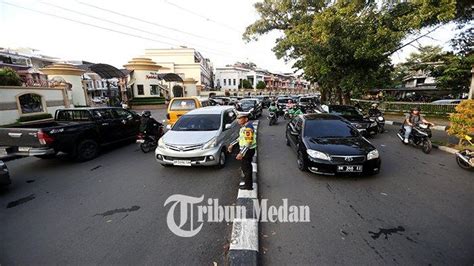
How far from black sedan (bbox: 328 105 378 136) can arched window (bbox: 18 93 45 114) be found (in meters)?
19.0

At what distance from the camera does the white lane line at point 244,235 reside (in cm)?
287

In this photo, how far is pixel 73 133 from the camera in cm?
677

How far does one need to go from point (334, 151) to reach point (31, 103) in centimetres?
1931

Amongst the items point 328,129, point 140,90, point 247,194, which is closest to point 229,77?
point 140,90

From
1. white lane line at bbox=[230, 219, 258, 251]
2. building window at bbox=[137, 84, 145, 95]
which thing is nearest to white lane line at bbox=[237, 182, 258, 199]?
white lane line at bbox=[230, 219, 258, 251]

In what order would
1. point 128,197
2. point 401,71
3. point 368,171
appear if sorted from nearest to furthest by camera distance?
1. point 128,197
2. point 368,171
3. point 401,71

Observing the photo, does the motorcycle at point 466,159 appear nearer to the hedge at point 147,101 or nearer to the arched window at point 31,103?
the arched window at point 31,103

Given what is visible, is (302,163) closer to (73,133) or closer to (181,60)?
(73,133)

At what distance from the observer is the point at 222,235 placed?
129 inches

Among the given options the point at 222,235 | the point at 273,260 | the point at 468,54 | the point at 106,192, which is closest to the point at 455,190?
the point at 273,260

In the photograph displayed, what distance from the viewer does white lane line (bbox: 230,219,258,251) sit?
2871 mm

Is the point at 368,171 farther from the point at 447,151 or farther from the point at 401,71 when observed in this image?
the point at 401,71

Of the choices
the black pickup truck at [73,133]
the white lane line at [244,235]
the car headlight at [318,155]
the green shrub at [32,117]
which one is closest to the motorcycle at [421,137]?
the car headlight at [318,155]

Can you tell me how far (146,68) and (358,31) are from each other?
2521cm
